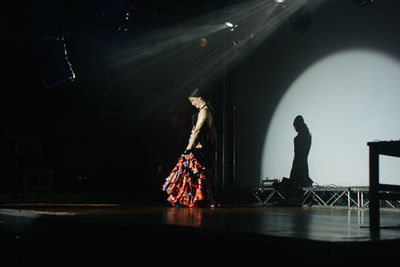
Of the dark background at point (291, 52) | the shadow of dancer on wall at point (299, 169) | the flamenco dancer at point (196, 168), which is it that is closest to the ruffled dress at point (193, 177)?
the flamenco dancer at point (196, 168)

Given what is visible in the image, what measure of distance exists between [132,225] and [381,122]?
492 centimetres

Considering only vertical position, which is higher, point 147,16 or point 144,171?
point 147,16

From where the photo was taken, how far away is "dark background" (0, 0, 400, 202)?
712 cm

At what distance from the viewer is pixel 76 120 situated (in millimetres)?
8625

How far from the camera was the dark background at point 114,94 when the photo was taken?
7.12m

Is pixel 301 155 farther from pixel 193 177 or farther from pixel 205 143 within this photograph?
pixel 193 177

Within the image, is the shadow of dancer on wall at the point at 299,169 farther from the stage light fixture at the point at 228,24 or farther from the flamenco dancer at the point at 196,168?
Result: the flamenco dancer at the point at 196,168

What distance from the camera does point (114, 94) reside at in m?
9.19

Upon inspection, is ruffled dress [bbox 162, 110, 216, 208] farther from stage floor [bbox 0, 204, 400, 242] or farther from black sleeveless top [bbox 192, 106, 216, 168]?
stage floor [bbox 0, 204, 400, 242]

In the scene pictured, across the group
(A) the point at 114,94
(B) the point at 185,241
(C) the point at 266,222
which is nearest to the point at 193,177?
(C) the point at 266,222

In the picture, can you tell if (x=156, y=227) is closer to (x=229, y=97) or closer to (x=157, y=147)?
(x=229, y=97)

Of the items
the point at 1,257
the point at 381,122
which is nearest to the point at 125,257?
the point at 1,257

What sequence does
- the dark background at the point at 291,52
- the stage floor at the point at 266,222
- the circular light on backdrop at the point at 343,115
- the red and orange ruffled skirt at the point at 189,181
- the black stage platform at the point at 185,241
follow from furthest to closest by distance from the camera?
the dark background at the point at 291,52 → the circular light on backdrop at the point at 343,115 → the red and orange ruffled skirt at the point at 189,181 → the stage floor at the point at 266,222 → the black stage platform at the point at 185,241

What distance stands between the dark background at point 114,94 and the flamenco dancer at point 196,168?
246cm
